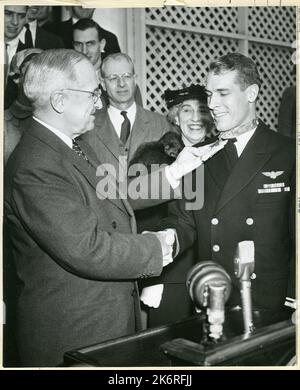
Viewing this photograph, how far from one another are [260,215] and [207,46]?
1.10 meters

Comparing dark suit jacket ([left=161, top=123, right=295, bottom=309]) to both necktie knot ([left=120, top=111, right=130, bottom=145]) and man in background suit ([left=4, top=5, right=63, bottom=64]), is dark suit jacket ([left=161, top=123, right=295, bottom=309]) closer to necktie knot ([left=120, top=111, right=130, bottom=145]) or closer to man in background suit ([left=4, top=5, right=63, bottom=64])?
necktie knot ([left=120, top=111, right=130, bottom=145])

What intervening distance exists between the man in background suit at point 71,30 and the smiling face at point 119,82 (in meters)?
0.10

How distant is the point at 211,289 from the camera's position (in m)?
1.34

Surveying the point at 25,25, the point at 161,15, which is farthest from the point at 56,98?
the point at 161,15

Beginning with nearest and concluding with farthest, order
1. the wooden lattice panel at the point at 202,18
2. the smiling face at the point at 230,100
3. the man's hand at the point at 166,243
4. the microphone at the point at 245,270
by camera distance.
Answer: the microphone at the point at 245,270 → the man's hand at the point at 166,243 → the smiling face at the point at 230,100 → the wooden lattice panel at the point at 202,18

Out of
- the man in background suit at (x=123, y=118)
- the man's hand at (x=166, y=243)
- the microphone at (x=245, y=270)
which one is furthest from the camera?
the man in background suit at (x=123, y=118)

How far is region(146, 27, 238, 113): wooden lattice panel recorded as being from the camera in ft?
7.91

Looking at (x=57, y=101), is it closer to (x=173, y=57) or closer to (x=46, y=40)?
(x=46, y=40)

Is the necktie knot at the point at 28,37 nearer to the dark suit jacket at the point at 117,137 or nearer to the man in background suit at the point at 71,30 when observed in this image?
the man in background suit at the point at 71,30

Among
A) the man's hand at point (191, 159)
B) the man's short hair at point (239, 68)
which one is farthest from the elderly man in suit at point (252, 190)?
the man's hand at point (191, 159)

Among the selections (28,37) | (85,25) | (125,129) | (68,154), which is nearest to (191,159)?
(125,129)

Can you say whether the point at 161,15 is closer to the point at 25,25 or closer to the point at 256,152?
the point at 25,25

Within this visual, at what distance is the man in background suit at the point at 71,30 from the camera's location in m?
2.26

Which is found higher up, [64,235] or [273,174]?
[273,174]
